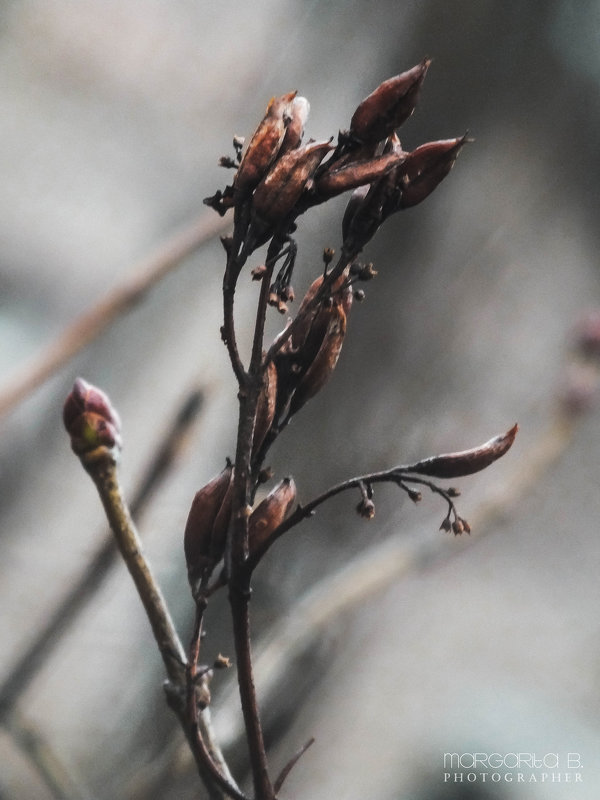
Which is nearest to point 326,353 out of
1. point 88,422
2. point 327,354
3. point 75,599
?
point 327,354

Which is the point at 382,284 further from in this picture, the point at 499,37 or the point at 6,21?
the point at 6,21

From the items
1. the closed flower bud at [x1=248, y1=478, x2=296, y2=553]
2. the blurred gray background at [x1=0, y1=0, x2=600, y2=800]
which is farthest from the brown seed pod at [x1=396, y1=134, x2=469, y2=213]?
the blurred gray background at [x1=0, y1=0, x2=600, y2=800]

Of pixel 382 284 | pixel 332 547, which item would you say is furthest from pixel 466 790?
pixel 382 284

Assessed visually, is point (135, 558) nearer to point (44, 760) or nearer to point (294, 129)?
point (294, 129)

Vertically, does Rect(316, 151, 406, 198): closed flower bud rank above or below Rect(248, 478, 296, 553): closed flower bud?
above

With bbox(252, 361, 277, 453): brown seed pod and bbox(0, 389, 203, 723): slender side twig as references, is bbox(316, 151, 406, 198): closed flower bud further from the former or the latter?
bbox(0, 389, 203, 723): slender side twig

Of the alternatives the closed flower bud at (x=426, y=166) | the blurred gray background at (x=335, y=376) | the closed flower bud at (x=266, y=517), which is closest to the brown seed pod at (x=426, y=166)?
the closed flower bud at (x=426, y=166)

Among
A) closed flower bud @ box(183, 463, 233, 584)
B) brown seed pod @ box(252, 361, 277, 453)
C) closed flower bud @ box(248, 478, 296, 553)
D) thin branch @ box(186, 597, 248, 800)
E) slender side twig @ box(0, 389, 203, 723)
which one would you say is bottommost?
thin branch @ box(186, 597, 248, 800)
